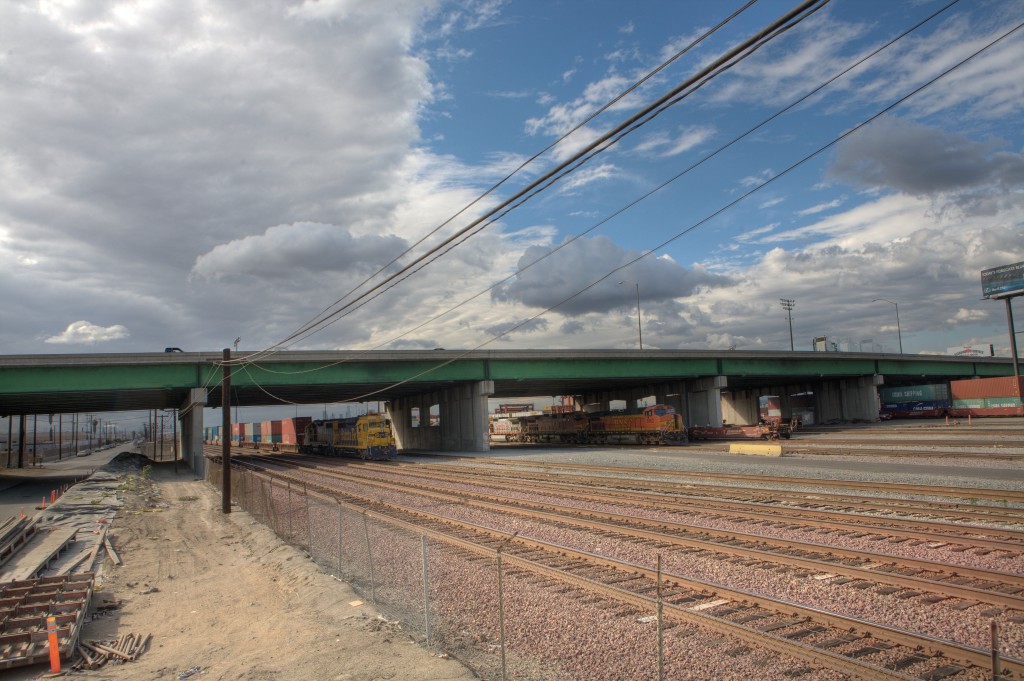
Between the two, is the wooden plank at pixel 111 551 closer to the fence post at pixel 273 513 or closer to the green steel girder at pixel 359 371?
the fence post at pixel 273 513

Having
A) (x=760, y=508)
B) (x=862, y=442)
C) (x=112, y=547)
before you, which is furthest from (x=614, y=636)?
(x=862, y=442)

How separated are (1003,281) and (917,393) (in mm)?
28291

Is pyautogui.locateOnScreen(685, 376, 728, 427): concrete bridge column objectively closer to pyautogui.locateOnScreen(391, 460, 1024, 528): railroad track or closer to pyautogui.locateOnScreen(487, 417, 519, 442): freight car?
pyautogui.locateOnScreen(487, 417, 519, 442): freight car

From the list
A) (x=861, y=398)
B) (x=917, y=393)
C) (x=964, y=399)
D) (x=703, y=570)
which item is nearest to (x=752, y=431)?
(x=861, y=398)

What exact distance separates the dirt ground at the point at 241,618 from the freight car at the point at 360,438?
99.0ft

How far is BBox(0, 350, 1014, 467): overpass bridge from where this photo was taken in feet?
142

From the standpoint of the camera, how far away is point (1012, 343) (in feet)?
266

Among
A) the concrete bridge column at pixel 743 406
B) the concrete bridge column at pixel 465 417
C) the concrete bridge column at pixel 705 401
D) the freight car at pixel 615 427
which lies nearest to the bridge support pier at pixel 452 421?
the concrete bridge column at pixel 465 417

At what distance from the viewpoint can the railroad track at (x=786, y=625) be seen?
6902 mm

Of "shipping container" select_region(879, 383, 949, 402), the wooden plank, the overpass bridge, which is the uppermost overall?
the overpass bridge

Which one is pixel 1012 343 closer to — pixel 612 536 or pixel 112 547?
pixel 612 536

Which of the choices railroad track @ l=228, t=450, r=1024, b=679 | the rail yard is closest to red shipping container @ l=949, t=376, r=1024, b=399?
the rail yard

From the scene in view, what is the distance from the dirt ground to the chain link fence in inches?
20.5

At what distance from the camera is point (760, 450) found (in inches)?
1517
